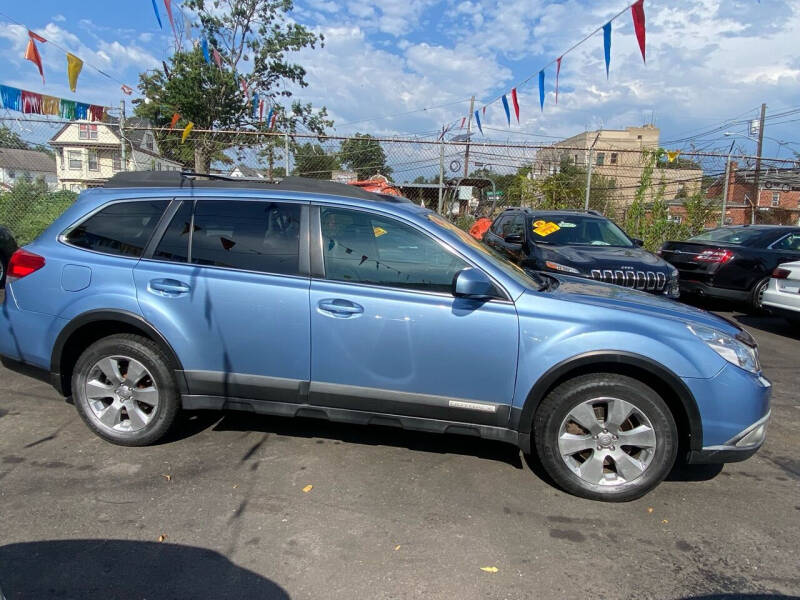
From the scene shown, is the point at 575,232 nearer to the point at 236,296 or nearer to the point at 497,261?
the point at 497,261

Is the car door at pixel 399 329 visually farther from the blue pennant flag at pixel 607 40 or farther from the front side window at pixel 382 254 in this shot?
the blue pennant flag at pixel 607 40

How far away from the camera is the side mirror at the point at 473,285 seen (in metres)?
3.05

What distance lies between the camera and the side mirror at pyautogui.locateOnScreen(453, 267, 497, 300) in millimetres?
3055

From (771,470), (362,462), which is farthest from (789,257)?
(362,462)

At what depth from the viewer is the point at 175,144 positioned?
12867mm

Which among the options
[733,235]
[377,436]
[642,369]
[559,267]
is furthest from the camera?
[733,235]

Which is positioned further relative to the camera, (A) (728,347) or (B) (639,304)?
(B) (639,304)

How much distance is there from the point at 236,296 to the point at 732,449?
119 inches

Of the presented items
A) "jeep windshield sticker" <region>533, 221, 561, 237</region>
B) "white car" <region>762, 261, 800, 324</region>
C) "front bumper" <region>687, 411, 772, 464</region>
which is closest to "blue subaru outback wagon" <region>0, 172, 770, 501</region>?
"front bumper" <region>687, 411, 772, 464</region>

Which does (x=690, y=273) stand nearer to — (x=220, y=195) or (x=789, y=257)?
(x=789, y=257)

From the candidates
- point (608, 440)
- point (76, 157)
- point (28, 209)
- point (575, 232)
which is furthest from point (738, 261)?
point (76, 157)

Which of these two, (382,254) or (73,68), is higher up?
(73,68)

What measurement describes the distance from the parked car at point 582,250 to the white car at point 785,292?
1.56m

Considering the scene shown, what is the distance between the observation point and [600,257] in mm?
7172
